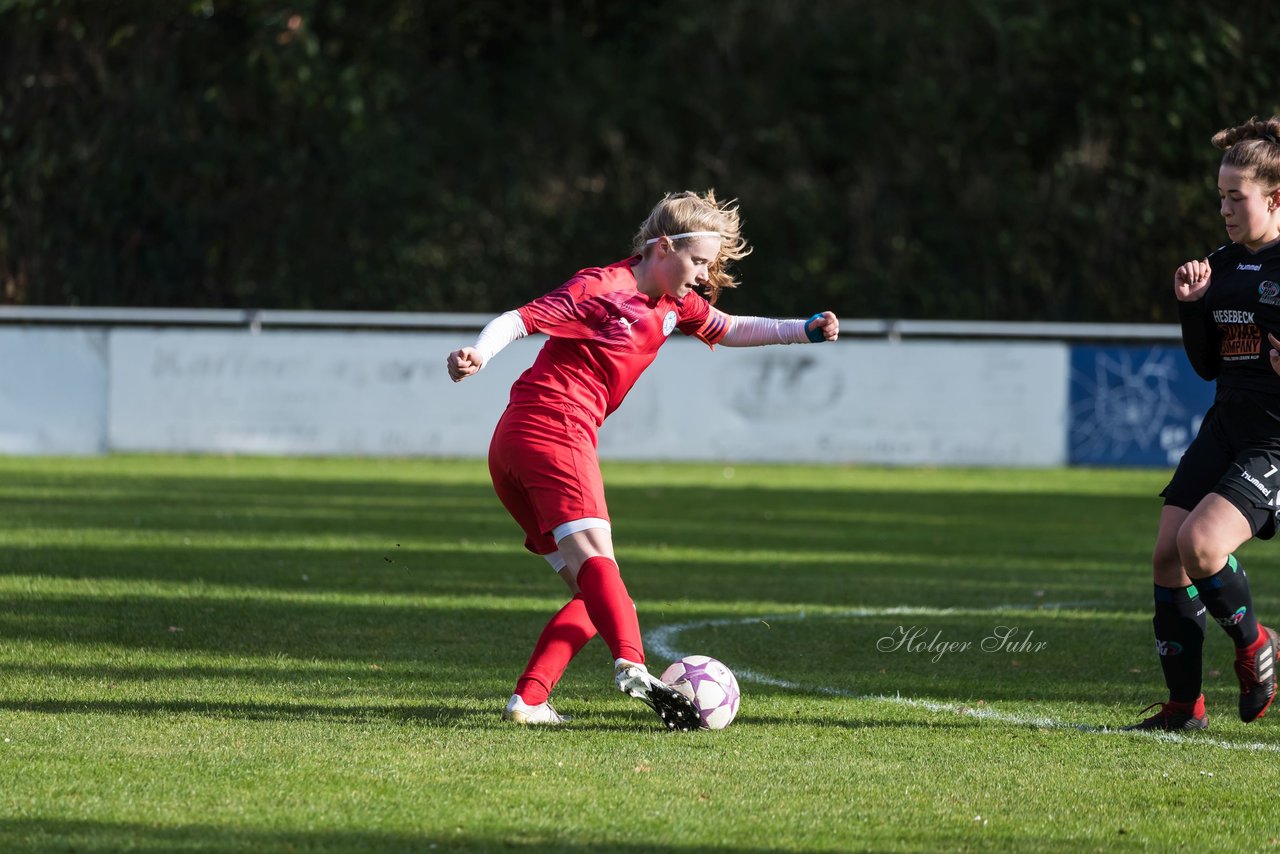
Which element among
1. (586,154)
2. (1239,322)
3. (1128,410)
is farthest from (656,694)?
(586,154)

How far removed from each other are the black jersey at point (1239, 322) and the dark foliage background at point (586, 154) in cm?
2618

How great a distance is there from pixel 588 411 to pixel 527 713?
101 centimetres

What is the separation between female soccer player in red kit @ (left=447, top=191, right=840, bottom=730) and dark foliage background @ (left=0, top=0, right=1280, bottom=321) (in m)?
26.6

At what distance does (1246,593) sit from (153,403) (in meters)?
19.8

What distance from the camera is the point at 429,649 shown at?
7.75 m

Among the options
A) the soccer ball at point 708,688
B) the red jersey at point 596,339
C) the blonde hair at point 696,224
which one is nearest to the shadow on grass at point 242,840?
the soccer ball at point 708,688

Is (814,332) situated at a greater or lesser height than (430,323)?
greater

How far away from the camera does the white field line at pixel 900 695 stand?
604 centimetres

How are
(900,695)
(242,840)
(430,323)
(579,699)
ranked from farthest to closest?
1. (430,323)
2. (900,695)
3. (579,699)
4. (242,840)

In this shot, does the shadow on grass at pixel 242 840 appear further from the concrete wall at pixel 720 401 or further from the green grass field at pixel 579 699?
the concrete wall at pixel 720 401

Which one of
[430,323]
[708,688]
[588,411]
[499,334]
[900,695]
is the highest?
[499,334]

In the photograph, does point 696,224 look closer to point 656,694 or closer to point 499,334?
point 499,334

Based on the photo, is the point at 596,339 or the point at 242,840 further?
the point at 596,339

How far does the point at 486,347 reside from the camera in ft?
18.5
